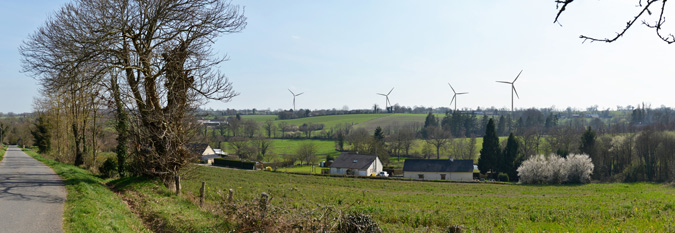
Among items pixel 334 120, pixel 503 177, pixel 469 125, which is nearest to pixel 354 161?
pixel 503 177

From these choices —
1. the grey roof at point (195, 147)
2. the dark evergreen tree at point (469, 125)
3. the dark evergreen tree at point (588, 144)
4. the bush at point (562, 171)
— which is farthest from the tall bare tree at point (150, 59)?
the dark evergreen tree at point (469, 125)

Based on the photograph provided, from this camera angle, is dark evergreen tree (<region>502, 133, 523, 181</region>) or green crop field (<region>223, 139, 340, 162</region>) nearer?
dark evergreen tree (<region>502, 133, 523, 181</region>)

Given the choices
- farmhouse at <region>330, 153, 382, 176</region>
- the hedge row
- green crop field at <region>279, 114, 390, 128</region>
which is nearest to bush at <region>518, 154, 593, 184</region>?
farmhouse at <region>330, 153, 382, 176</region>

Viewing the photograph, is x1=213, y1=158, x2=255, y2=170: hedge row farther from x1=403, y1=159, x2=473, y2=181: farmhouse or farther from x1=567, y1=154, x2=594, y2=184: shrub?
x1=567, y1=154, x2=594, y2=184: shrub

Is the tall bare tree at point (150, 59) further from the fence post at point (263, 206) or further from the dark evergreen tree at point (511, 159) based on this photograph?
the dark evergreen tree at point (511, 159)

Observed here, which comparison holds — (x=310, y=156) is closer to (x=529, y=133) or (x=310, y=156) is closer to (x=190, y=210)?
(x=529, y=133)

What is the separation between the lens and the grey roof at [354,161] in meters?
72.6

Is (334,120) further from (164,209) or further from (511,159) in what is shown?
(164,209)

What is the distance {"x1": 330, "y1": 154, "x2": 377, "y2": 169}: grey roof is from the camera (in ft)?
238

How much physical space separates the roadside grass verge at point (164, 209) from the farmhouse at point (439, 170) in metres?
57.3

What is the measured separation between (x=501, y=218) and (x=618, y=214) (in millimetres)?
5466

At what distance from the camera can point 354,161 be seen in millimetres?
74250

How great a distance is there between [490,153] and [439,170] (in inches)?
366

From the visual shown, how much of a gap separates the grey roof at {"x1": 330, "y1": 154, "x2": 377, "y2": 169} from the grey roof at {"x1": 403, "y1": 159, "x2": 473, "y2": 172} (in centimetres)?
684
